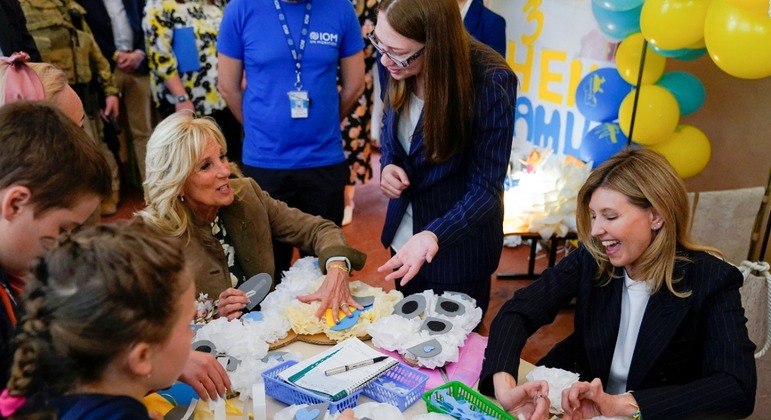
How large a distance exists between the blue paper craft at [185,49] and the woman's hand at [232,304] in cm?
256

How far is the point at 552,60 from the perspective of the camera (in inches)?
178

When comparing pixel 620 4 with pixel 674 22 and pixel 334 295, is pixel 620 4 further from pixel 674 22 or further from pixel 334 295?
pixel 334 295

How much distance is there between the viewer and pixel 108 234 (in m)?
1.11

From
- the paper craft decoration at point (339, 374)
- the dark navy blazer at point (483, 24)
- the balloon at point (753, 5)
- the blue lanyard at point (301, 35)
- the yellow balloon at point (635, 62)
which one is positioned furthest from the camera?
the dark navy blazer at point (483, 24)

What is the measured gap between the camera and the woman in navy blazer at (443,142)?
1.91 meters

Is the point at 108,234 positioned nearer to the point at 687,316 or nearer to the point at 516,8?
the point at 687,316

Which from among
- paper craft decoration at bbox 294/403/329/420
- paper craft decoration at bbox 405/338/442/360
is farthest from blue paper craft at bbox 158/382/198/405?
paper craft decoration at bbox 405/338/442/360

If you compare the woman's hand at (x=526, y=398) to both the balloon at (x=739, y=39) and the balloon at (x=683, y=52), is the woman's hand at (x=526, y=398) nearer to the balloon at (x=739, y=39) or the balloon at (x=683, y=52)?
the balloon at (x=739, y=39)

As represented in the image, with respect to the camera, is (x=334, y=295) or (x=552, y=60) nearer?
(x=334, y=295)

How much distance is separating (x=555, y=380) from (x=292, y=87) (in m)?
1.76

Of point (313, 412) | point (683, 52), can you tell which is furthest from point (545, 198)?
point (313, 412)

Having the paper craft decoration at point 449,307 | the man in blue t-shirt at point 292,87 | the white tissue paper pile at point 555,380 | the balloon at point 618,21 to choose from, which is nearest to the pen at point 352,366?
the paper craft decoration at point 449,307

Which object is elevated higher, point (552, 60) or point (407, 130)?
point (407, 130)

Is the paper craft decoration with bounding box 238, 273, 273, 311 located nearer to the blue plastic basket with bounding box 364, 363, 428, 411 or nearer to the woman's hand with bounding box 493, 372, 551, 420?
the blue plastic basket with bounding box 364, 363, 428, 411
